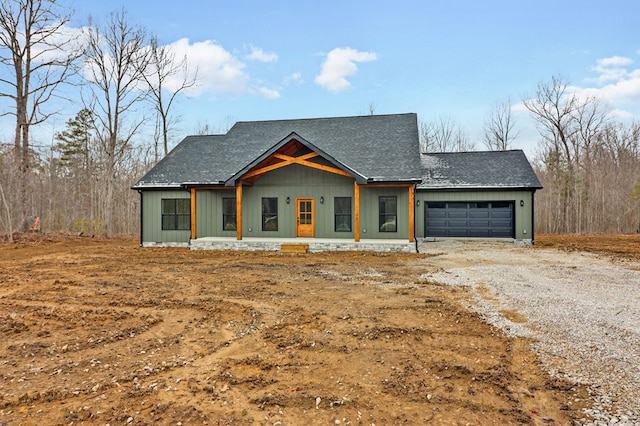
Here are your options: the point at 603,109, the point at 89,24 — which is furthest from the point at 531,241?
the point at 89,24

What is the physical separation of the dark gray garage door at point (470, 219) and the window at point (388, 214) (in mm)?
3495

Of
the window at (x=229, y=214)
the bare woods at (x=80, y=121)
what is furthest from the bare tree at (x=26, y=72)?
the window at (x=229, y=214)

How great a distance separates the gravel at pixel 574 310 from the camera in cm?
316

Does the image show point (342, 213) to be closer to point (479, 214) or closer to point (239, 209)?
point (239, 209)

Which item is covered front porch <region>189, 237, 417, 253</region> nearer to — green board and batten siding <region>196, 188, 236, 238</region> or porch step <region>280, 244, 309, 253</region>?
porch step <region>280, 244, 309, 253</region>

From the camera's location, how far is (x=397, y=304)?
5.91m

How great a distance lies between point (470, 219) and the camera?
52.7ft

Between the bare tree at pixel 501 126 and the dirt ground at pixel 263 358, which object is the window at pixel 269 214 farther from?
the bare tree at pixel 501 126

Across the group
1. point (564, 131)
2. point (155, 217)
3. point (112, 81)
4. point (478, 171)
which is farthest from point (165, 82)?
point (564, 131)

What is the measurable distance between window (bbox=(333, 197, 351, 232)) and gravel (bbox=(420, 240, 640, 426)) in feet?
12.8

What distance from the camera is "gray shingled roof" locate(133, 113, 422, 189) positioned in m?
13.3

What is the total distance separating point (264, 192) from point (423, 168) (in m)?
8.23

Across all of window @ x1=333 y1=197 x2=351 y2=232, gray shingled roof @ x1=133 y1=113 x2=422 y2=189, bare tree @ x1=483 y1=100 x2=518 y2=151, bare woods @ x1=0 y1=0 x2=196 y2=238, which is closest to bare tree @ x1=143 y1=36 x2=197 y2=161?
bare woods @ x1=0 y1=0 x2=196 y2=238

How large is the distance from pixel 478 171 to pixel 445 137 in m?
15.6
